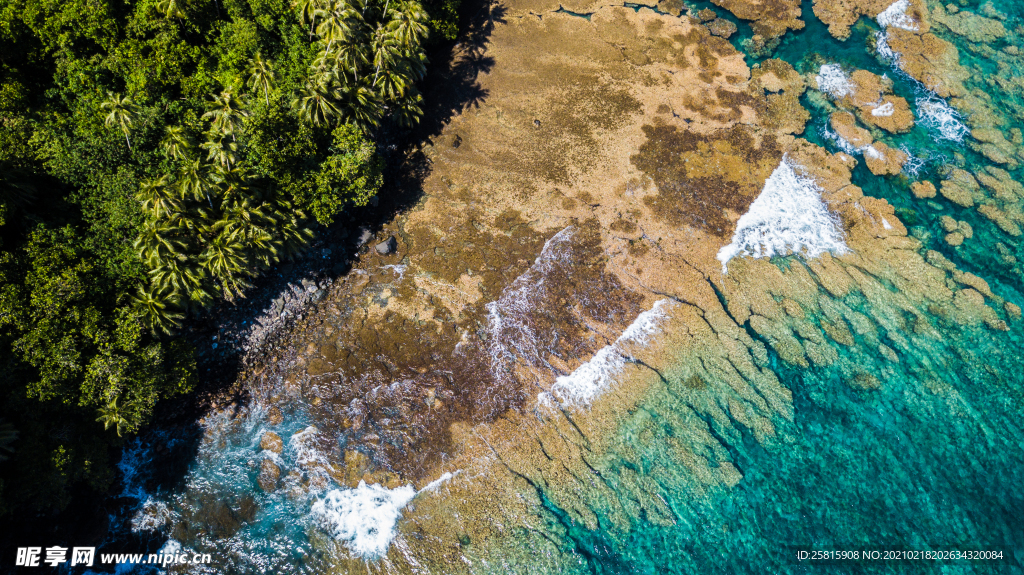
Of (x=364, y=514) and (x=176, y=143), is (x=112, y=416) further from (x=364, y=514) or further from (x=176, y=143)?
(x=176, y=143)

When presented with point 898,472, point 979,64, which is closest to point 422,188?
point 898,472

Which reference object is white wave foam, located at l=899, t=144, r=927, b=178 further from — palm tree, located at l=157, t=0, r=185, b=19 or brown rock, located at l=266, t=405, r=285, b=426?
palm tree, located at l=157, t=0, r=185, b=19

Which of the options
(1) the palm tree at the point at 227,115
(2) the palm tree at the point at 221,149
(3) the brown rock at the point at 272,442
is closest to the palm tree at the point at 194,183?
(2) the palm tree at the point at 221,149

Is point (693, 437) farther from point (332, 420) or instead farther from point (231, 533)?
point (231, 533)

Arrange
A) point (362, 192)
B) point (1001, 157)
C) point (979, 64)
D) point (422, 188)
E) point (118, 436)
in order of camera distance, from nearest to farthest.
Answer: point (118, 436), point (362, 192), point (422, 188), point (1001, 157), point (979, 64)

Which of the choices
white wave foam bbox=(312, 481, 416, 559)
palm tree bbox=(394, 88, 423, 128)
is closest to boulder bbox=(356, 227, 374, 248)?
palm tree bbox=(394, 88, 423, 128)

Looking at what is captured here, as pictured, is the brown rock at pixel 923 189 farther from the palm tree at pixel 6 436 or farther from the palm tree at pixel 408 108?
the palm tree at pixel 6 436
